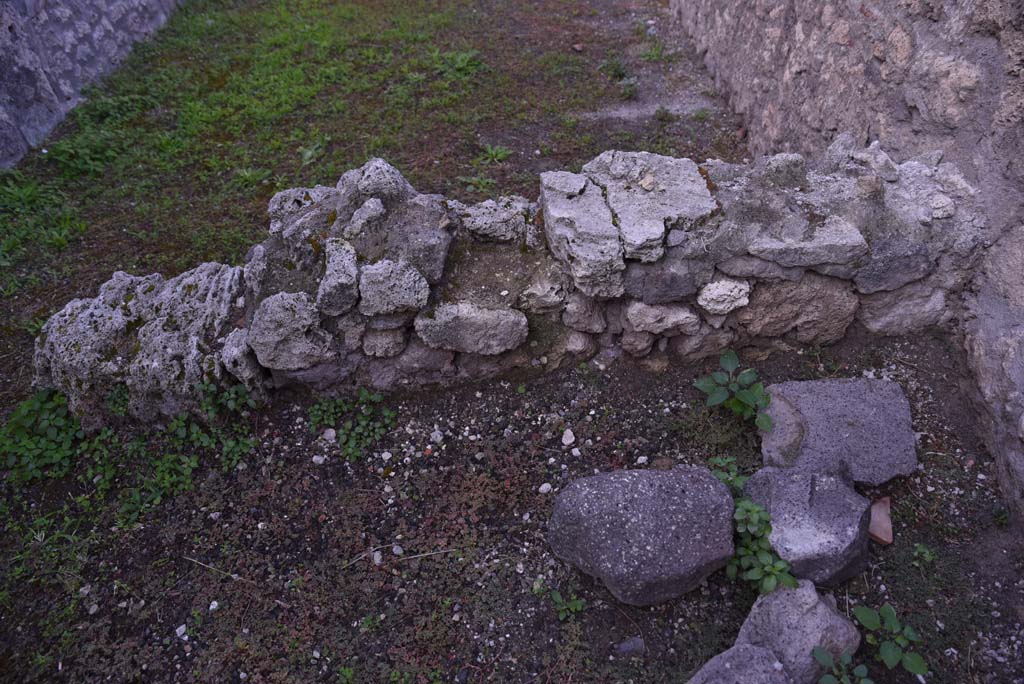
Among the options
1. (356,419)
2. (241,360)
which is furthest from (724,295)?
(241,360)

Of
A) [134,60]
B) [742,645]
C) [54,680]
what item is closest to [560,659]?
[742,645]

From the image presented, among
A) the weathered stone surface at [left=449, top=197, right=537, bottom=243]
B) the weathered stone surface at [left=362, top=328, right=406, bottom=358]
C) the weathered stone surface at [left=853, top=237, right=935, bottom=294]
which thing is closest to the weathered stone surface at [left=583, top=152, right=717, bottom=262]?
the weathered stone surface at [left=449, top=197, right=537, bottom=243]

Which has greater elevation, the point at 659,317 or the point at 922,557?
the point at 659,317

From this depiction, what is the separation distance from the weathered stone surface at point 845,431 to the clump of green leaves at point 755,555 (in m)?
0.40

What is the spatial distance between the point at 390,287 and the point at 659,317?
56.3 inches

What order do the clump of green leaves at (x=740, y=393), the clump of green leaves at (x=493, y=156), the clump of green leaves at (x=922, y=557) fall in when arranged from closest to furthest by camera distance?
the clump of green leaves at (x=922, y=557)
the clump of green leaves at (x=740, y=393)
the clump of green leaves at (x=493, y=156)

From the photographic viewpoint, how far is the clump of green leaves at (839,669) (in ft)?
7.99

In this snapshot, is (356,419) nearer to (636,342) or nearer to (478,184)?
(636,342)

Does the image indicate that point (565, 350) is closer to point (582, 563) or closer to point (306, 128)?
point (582, 563)

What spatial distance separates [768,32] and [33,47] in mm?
6727

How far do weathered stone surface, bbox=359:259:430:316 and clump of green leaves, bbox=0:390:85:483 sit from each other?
1.81 metres

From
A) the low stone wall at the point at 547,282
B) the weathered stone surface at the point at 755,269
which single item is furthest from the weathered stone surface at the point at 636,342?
the weathered stone surface at the point at 755,269

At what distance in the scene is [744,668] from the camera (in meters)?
2.43

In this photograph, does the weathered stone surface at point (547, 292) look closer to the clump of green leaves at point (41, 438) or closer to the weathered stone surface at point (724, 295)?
the weathered stone surface at point (724, 295)
